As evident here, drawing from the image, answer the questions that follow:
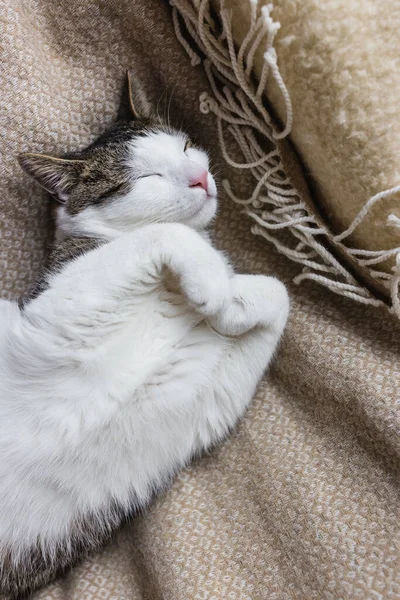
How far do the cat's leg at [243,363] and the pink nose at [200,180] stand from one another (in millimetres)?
224

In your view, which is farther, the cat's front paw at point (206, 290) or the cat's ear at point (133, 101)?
the cat's ear at point (133, 101)

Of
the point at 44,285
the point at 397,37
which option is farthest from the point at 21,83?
the point at 397,37

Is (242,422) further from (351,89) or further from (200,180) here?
(351,89)

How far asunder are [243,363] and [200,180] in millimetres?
435

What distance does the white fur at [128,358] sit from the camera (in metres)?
0.97

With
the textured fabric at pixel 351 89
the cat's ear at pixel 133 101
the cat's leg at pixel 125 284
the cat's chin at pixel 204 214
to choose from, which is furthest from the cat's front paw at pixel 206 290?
the cat's ear at pixel 133 101

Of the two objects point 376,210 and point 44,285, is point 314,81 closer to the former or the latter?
point 376,210

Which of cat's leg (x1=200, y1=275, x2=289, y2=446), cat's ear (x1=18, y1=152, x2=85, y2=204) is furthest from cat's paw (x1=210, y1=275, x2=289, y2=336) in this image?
cat's ear (x1=18, y1=152, x2=85, y2=204)

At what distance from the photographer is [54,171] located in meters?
1.12

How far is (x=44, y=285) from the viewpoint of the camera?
1064 mm

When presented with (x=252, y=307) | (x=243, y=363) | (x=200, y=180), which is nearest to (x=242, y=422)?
(x=243, y=363)

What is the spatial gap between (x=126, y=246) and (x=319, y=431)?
0.59 metres

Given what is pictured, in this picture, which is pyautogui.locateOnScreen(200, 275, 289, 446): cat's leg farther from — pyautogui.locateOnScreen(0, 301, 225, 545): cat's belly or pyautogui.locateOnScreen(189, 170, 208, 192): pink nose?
pyautogui.locateOnScreen(189, 170, 208, 192): pink nose

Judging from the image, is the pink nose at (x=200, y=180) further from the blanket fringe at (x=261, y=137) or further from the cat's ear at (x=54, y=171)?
the cat's ear at (x=54, y=171)
